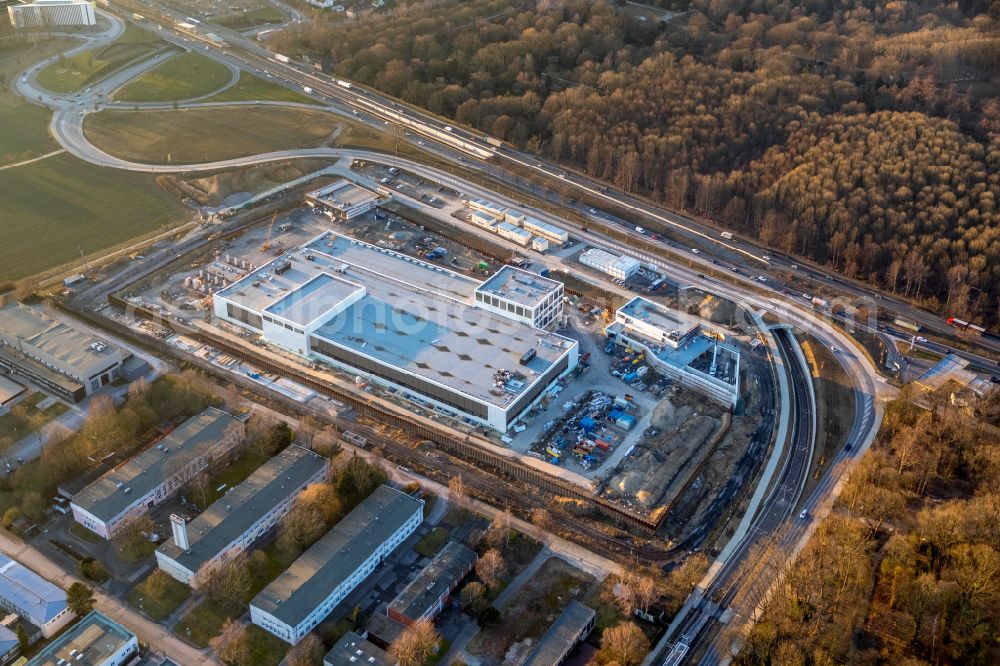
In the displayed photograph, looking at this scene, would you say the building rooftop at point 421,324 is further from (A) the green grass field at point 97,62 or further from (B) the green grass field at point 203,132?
(A) the green grass field at point 97,62

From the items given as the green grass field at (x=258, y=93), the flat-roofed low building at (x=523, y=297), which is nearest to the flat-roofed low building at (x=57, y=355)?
the flat-roofed low building at (x=523, y=297)

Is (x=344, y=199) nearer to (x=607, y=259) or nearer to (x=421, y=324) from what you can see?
(x=421, y=324)

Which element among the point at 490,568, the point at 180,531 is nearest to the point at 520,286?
the point at 490,568

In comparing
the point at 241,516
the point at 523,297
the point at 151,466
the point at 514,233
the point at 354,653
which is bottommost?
the point at 354,653

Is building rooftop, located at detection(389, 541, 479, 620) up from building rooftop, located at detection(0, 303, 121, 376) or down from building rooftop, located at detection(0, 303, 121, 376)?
down

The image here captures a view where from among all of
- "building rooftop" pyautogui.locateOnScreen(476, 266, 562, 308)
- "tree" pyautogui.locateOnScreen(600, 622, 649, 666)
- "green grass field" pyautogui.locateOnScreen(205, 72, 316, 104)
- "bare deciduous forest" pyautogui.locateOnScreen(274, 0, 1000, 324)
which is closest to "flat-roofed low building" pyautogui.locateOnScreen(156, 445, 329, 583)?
"tree" pyautogui.locateOnScreen(600, 622, 649, 666)

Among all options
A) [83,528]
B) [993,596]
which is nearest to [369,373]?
[83,528]

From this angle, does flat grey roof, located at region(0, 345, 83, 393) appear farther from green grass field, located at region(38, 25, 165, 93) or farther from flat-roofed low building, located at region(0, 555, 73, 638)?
green grass field, located at region(38, 25, 165, 93)
